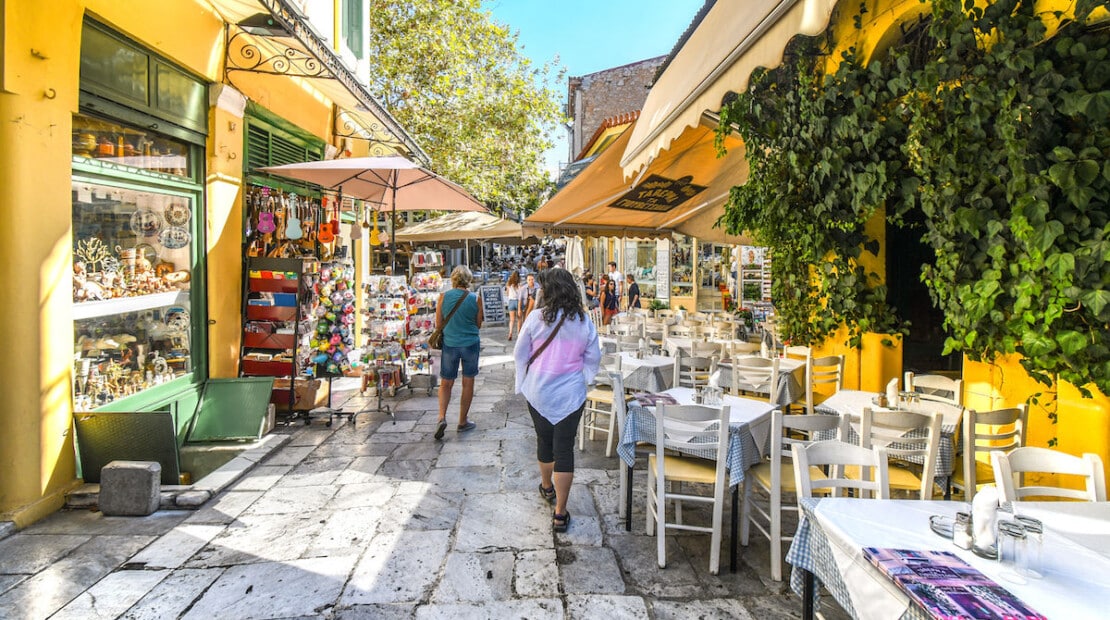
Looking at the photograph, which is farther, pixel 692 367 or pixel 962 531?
pixel 692 367

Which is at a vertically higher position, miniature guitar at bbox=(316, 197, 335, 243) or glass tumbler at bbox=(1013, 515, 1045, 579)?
miniature guitar at bbox=(316, 197, 335, 243)

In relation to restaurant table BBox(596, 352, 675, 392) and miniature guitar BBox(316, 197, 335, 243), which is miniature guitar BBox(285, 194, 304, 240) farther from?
restaurant table BBox(596, 352, 675, 392)

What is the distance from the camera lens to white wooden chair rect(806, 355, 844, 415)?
5648mm

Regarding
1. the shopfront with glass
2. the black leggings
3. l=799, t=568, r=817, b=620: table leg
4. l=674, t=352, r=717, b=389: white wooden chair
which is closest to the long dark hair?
the black leggings

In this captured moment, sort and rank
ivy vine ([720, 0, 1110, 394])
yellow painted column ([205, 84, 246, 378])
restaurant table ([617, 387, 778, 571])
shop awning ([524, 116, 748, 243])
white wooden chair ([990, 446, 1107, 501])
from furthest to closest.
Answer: shop awning ([524, 116, 748, 243]), yellow painted column ([205, 84, 246, 378]), restaurant table ([617, 387, 778, 571]), ivy vine ([720, 0, 1110, 394]), white wooden chair ([990, 446, 1107, 501])

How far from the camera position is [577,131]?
34594 mm

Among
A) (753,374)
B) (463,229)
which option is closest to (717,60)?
(753,374)

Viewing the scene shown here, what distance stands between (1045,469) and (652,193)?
543 cm

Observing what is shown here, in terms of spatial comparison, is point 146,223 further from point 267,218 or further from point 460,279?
point 460,279

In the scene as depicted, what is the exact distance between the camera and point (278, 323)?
6699mm

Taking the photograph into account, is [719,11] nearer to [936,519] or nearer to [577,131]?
[936,519]

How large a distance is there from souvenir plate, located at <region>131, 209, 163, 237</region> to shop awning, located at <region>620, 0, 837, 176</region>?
4.14 meters

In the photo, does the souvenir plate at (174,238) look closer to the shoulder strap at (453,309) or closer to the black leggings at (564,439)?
the shoulder strap at (453,309)

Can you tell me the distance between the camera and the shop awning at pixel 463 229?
12.1 meters
